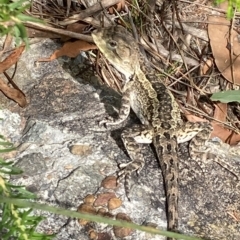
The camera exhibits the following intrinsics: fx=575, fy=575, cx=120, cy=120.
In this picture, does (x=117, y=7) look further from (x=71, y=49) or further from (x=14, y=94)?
(x=14, y=94)

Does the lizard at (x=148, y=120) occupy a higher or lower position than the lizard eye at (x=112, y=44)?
lower

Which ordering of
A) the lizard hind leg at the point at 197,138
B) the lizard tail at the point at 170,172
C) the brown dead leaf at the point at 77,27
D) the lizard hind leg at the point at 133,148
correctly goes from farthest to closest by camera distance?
1. the brown dead leaf at the point at 77,27
2. the lizard hind leg at the point at 197,138
3. the lizard hind leg at the point at 133,148
4. the lizard tail at the point at 170,172

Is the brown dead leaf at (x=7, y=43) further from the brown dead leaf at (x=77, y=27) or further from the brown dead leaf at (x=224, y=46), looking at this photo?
the brown dead leaf at (x=224, y=46)

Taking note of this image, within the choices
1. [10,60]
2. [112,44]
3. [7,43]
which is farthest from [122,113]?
[7,43]

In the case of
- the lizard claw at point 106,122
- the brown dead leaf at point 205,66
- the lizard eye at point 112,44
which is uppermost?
the lizard eye at point 112,44

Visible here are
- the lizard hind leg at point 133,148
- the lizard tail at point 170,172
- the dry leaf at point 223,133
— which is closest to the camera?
the lizard tail at point 170,172

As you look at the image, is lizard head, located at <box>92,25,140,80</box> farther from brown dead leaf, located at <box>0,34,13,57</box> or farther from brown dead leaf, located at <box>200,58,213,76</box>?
brown dead leaf, located at <box>200,58,213,76</box>

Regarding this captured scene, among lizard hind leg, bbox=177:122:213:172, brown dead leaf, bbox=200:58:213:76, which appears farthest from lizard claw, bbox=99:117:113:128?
brown dead leaf, bbox=200:58:213:76

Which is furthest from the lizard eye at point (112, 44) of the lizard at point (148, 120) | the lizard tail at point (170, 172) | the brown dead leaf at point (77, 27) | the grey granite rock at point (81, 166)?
the lizard tail at point (170, 172)
